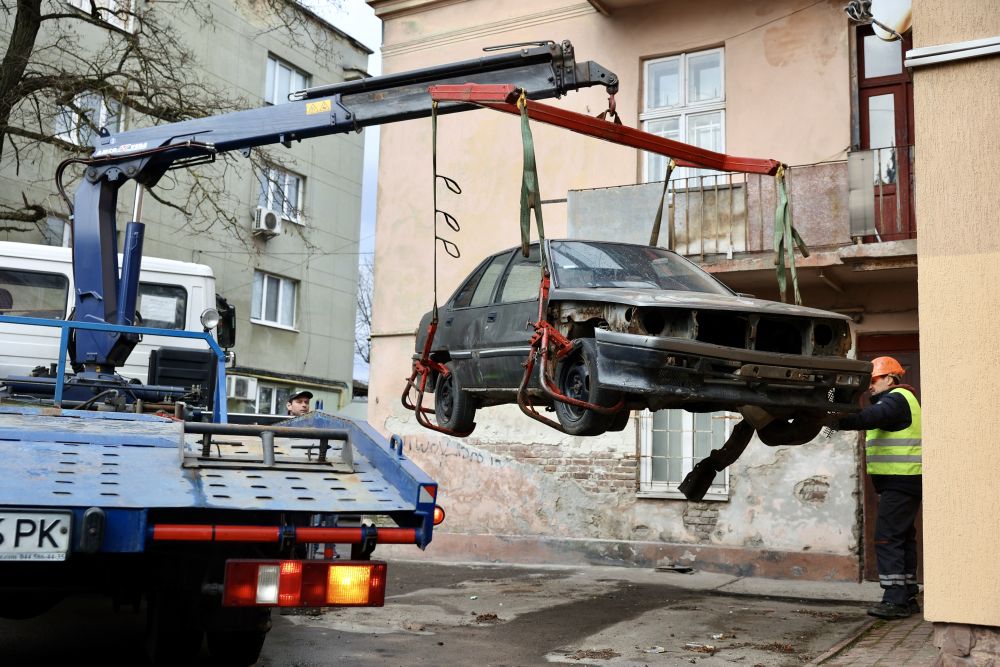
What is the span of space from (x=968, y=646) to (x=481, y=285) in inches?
165

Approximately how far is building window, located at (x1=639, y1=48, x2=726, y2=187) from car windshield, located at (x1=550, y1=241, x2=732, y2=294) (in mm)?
5179

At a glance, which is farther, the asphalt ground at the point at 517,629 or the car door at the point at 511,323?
the car door at the point at 511,323

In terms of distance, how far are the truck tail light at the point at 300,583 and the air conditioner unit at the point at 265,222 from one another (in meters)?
18.8

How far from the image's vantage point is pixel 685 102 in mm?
12500

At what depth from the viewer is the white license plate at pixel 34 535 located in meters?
3.43

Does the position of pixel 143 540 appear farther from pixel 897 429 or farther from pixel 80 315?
pixel 897 429

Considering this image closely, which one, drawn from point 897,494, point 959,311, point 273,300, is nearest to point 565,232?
point 897,494

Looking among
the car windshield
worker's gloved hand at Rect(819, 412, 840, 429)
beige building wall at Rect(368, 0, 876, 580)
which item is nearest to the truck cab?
beige building wall at Rect(368, 0, 876, 580)

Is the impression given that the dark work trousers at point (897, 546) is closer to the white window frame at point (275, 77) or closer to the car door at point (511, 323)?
the car door at point (511, 323)

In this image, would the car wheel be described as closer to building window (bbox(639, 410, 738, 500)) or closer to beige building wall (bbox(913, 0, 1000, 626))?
beige building wall (bbox(913, 0, 1000, 626))

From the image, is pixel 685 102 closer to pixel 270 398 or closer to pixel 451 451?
pixel 451 451

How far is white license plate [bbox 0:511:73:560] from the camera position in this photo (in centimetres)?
343

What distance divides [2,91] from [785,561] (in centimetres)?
1147

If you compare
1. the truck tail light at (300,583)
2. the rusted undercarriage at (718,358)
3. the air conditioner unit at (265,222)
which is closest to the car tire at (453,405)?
the rusted undercarriage at (718,358)
